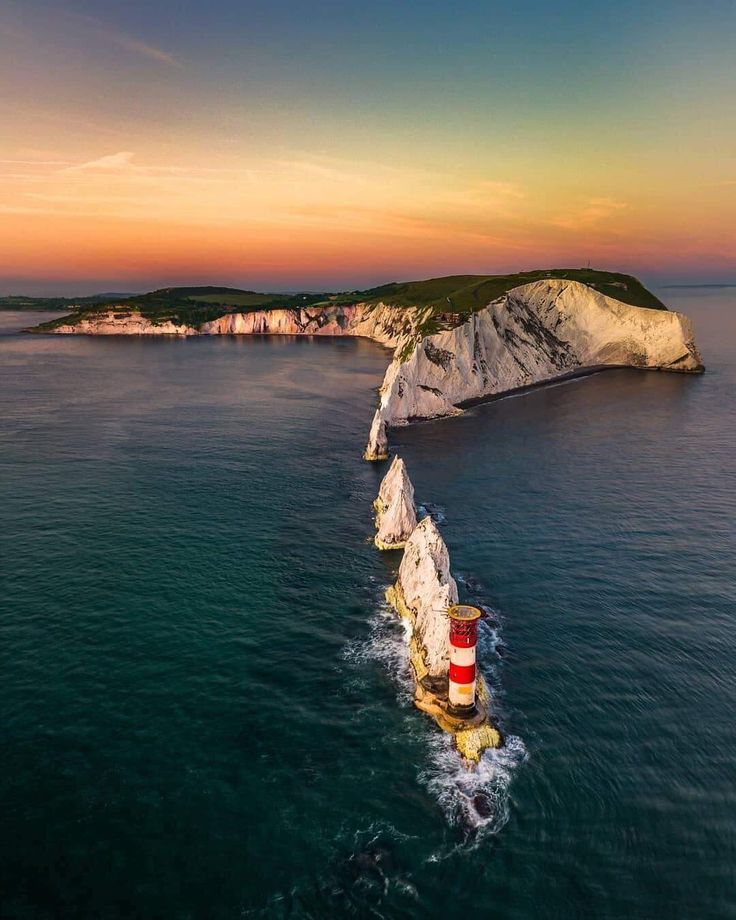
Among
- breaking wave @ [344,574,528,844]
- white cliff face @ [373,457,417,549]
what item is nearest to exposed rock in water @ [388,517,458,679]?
breaking wave @ [344,574,528,844]

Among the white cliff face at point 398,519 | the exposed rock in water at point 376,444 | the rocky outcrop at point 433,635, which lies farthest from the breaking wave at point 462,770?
the exposed rock in water at point 376,444

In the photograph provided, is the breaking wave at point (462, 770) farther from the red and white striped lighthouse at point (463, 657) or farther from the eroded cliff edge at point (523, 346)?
the eroded cliff edge at point (523, 346)

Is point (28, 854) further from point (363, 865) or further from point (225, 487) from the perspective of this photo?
point (225, 487)

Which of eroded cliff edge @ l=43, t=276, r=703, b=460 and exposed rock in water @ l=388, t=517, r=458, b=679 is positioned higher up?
eroded cliff edge @ l=43, t=276, r=703, b=460

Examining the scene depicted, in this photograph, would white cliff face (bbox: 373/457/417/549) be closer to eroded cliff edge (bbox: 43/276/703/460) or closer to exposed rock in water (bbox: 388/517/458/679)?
exposed rock in water (bbox: 388/517/458/679)

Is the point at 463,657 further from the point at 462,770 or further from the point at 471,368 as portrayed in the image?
the point at 471,368

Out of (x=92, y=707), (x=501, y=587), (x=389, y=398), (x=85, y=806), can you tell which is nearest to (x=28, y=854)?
(x=85, y=806)
